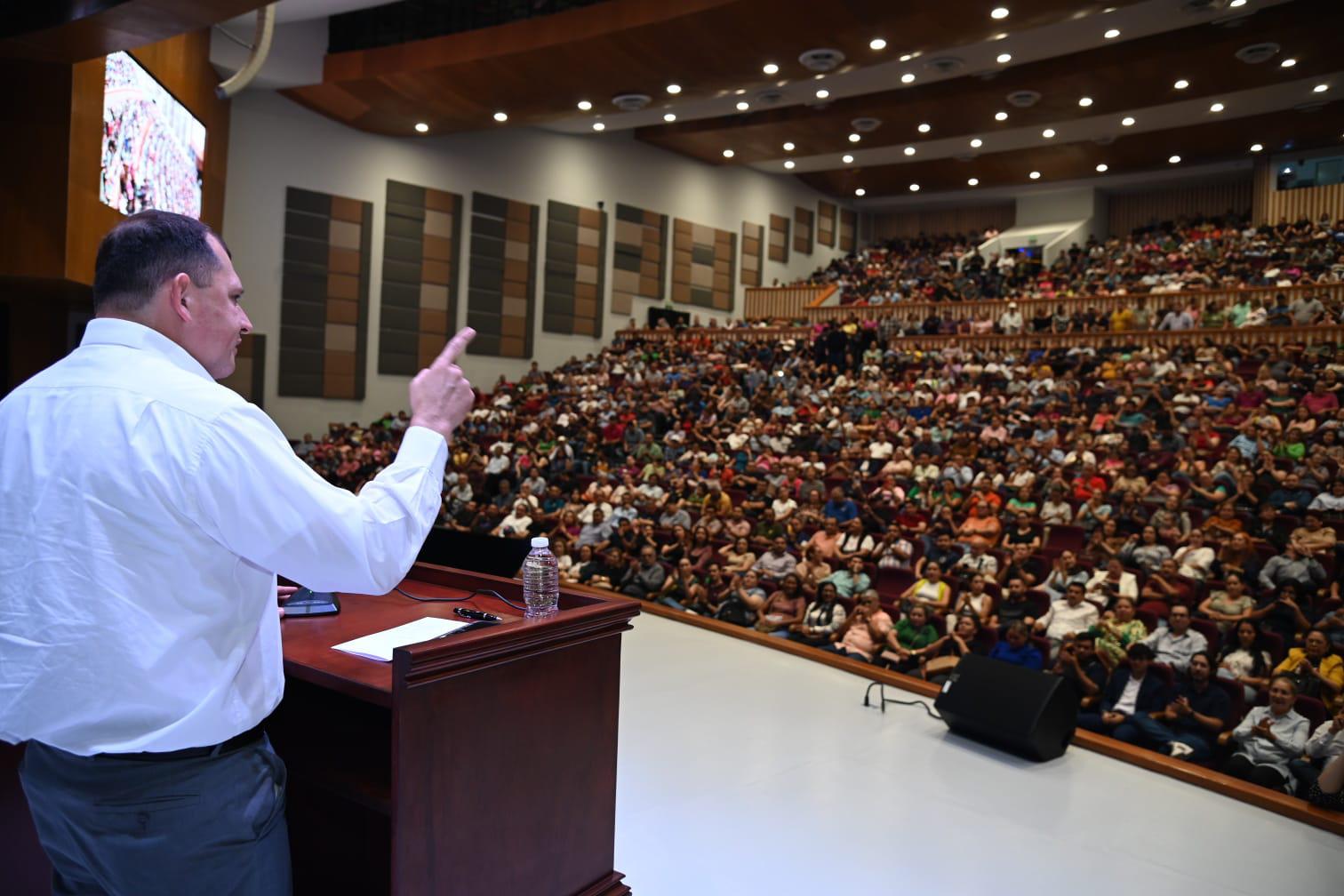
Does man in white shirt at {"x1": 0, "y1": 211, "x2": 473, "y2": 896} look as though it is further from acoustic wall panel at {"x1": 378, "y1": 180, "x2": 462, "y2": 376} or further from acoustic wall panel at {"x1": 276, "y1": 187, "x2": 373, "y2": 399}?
acoustic wall panel at {"x1": 378, "y1": 180, "x2": 462, "y2": 376}

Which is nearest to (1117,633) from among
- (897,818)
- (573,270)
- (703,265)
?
(897,818)

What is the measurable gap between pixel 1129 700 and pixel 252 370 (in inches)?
440

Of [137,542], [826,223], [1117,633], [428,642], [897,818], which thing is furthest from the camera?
[826,223]

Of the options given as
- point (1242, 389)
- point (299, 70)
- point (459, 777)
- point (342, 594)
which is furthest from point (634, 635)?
point (299, 70)

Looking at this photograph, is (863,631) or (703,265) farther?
(703,265)

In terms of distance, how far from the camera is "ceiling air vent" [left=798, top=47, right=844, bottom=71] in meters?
10.5

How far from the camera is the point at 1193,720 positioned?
4.25 meters

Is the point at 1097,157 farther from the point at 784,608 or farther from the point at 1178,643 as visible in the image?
the point at 1178,643

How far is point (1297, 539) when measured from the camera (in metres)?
5.59

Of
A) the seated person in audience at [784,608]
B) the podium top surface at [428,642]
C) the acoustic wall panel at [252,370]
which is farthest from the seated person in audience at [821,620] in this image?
the acoustic wall panel at [252,370]

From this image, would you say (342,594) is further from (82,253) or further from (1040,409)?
(1040,409)

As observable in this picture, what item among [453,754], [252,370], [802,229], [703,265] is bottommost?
[453,754]

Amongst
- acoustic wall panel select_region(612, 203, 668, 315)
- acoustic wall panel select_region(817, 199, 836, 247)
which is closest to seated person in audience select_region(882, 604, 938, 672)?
acoustic wall panel select_region(612, 203, 668, 315)

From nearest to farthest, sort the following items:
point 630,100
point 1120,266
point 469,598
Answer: point 469,598, point 630,100, point 1120,266
